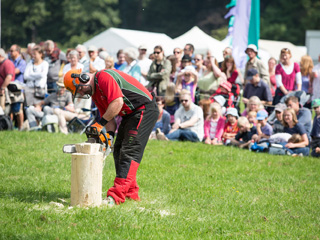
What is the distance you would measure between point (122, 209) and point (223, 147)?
573 centimetres

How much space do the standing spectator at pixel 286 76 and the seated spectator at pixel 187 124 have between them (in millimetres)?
2366

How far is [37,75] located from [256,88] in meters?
5.72

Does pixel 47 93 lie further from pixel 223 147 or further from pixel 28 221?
pixel 28 221

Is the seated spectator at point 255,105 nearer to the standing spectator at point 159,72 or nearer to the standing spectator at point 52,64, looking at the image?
the standing spectator at point 159,72

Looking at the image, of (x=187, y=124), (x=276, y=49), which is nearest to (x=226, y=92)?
(x=187, y=124)

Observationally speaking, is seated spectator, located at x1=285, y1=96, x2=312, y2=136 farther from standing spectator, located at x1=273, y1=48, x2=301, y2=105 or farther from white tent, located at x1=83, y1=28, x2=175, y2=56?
white tent, located at x1=83, y1=28, x2=175, y2=56

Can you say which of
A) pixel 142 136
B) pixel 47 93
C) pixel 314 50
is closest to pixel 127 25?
pixel 314 50

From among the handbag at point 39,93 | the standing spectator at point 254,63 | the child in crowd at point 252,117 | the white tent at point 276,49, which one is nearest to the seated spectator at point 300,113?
the child in crowd at point 252,117

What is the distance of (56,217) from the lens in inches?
237

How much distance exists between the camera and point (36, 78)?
14297 mm

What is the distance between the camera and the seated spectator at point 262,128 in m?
12.0

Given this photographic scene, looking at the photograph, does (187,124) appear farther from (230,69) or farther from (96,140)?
(96,140)

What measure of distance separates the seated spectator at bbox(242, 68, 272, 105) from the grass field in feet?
7.83

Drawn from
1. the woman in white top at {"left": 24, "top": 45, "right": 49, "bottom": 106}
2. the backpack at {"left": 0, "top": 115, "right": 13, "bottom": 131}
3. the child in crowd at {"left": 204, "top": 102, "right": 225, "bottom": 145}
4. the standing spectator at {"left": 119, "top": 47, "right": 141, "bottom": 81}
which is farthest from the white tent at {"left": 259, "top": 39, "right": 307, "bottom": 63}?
the backpack at {"left": 0, "top": 115, "right": 13, "bottom": 131}
